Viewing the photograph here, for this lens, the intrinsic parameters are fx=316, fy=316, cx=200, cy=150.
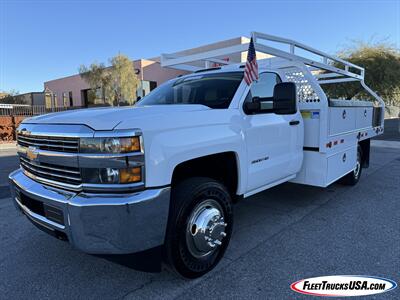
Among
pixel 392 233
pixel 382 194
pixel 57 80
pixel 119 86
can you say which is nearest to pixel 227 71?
pixel 392 233

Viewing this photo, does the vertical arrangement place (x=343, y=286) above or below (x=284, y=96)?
below

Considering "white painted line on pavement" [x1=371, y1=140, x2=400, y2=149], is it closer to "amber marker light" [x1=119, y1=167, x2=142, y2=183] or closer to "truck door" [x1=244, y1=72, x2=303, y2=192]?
"truck door" [x1=244, y1=72, x2=303, y2=192]

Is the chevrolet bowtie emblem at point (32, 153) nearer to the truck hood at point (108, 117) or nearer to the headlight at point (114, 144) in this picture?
the truck hood at point (108, 117)

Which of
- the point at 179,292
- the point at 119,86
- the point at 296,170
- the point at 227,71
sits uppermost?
the point at 119,86

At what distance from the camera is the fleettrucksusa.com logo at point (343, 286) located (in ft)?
8.64

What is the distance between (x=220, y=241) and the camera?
9.92 ft

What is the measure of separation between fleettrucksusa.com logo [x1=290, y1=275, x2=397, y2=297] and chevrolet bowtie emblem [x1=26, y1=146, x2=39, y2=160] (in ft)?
8.13

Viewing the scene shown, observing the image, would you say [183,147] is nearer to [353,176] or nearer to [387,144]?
[353,176]

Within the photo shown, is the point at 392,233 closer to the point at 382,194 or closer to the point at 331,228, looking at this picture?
the point at 331,228

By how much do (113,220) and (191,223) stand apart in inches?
30.1

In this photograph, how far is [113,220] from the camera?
223cm

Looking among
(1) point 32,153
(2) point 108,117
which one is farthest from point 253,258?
(1) point 32,153

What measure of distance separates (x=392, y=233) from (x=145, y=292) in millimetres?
2995

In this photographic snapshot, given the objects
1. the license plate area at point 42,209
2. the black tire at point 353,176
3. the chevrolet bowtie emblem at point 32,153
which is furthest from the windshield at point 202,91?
the black tire at point 353,176
